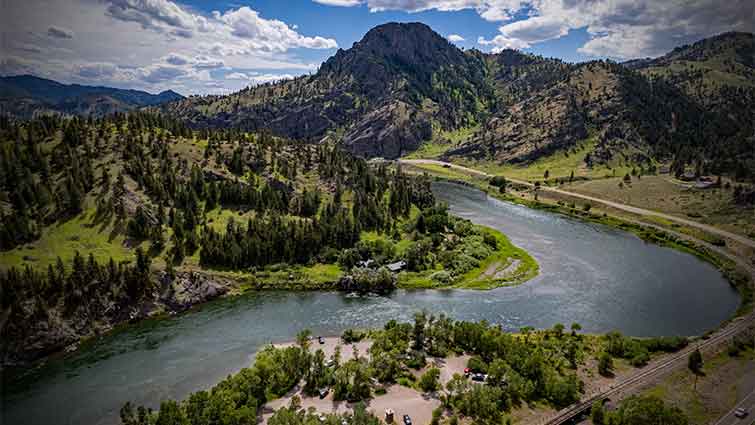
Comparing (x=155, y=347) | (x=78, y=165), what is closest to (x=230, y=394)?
(x=155, y=347)

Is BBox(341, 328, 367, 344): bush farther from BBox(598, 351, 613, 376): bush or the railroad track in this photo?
BBox(598, 351, 613, 376): bush

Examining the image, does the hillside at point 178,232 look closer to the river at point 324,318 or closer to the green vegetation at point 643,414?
the river at point 324,318

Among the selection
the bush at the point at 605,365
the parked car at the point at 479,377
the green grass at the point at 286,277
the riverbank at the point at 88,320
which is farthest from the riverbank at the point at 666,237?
the riverbank at the point at 88,320

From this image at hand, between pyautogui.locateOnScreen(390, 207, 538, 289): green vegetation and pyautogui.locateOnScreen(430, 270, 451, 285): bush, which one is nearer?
pyautogui.locateOnScreen(430, 270, 451, 285): bush

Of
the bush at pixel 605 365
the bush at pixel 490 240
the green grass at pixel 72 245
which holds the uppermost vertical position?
the green grass at pixel 72 245

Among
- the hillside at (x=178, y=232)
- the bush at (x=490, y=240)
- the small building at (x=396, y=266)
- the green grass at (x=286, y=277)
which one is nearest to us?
the hillside at (x=178, y=232)

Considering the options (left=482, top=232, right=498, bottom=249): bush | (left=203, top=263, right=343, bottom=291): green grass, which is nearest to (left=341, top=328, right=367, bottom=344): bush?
(left=203, top=263, right=343, bottom=291): green grass

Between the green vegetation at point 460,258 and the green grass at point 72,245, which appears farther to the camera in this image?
the green vegetation at point 460,258
